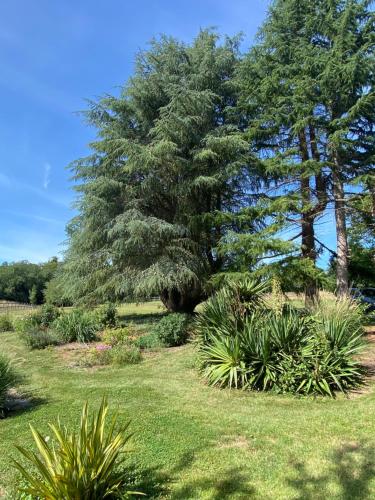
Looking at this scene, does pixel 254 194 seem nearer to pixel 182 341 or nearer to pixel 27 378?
pixel 182 341

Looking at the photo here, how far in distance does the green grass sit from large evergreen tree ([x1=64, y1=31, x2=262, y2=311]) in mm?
7022

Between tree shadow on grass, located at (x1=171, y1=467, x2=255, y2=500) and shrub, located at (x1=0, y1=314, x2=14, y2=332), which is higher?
shrub, located at (x1=0, y1=314, x2=14, y2=332)

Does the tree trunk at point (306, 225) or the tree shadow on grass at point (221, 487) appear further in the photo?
the tree trunk at point (306, 225)

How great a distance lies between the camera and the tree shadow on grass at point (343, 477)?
373 centimetres

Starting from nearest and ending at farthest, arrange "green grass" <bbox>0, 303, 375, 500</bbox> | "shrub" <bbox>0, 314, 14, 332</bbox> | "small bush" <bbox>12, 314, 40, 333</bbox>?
"green grass" <bbox>0, 303, 375, 500</bbox>
"small bush" <bbox>12, 314, 40, 333</bbox>
"shrub" <bbox>0, 314, 14, 332</bbox>

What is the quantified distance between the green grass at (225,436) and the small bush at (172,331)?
3.39 m

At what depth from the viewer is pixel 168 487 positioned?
3.96 meters

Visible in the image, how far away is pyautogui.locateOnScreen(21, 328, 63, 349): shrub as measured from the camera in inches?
538

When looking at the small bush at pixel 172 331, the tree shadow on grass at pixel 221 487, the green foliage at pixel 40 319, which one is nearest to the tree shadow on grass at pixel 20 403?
the tree shadow on grass at pixel 221 487

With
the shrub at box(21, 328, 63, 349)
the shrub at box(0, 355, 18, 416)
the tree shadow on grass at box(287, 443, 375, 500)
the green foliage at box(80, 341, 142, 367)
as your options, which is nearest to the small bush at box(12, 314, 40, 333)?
the shrub at box(21, 328, 63, 349)

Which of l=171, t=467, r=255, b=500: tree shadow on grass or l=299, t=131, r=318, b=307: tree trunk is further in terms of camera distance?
l=299, t=131, r=318, b=307: tree trunk

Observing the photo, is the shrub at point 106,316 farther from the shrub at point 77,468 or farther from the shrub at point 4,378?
the shrub at point 77,468

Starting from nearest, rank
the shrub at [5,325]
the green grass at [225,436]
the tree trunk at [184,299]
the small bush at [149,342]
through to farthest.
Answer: the green grass at [225,436] → the small bush at [149,342] → the tree trunk at [184,299] → the shrub at [5,325]

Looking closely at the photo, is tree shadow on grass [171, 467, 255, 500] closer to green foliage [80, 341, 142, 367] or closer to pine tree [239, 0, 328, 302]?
green foliage [80, 341, 142, 367]
